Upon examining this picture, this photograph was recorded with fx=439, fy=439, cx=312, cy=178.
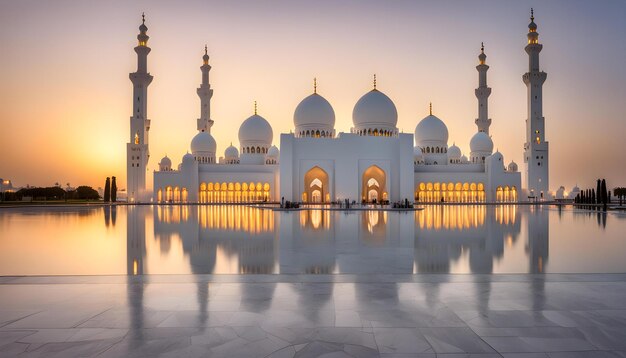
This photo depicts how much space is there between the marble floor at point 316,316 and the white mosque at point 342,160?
77.1 feet

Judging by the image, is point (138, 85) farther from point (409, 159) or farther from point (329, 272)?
point (329, 272)

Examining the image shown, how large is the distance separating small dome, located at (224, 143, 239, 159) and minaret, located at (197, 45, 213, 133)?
2.37m

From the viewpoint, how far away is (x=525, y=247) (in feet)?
23.6

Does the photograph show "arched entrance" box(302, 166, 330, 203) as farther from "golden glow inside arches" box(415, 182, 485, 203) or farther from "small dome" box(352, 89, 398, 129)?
"golden glow inside arches" box(415, 182, 485, 203)

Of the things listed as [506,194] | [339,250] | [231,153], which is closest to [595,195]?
[506,194]

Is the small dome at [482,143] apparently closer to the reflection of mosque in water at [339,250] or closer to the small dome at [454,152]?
the small dome at [454,152]

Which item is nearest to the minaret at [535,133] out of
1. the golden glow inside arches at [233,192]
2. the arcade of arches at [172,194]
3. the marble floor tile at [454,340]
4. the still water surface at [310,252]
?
the golden glow inside arches at [233,192]

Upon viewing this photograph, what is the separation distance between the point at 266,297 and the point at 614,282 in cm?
341

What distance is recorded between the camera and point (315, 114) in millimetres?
30297

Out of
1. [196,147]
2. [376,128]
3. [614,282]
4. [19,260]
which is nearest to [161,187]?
[196,147]

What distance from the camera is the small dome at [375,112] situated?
30.3m

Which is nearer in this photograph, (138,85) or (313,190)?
(138,85)

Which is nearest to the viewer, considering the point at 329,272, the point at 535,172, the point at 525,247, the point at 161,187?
the point at 329,272

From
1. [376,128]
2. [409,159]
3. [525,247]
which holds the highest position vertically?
[376,128]
